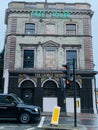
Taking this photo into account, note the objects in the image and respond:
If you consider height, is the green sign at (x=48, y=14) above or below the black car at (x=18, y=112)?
above

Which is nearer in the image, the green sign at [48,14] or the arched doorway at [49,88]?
the arched doorway at [49,88]

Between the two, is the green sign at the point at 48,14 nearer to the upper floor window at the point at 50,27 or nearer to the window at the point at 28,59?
the upper floor window at the point at 50,27

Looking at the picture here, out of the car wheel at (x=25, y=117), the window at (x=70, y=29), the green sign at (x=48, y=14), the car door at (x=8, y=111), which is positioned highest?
the green sign at (x=48, y=14)

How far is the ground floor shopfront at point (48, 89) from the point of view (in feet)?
108

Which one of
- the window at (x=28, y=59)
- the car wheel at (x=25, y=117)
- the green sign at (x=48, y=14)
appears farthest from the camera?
the green sign at (x=48, y=14)

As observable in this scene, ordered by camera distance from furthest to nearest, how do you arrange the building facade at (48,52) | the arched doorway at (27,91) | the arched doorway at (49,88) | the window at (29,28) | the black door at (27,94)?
the window at (29,28), the black door at (27,94), the arched doorway at (27,91), the arched doorway at (49,88), the building facade at (48,52)

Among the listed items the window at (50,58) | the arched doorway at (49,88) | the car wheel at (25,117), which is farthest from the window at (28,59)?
the car wheel at (25,117)

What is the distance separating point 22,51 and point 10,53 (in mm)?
1470

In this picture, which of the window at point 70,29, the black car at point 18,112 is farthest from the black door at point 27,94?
the black car at point 18,112

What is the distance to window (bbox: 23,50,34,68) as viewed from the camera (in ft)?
111

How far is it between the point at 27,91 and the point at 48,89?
254cm

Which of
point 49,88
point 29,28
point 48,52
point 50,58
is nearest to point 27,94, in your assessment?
point 49,88

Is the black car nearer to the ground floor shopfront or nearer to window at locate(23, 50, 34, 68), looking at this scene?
the ground floor shopfront

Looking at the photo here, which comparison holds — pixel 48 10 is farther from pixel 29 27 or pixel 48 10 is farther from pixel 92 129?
pixel 92 129
